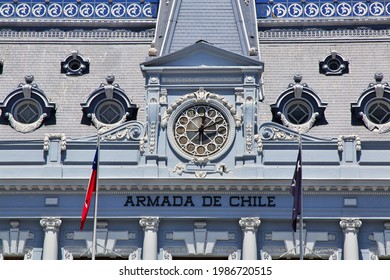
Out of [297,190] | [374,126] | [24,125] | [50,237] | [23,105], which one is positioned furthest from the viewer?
[23,105]

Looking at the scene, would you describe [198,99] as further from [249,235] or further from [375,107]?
[375,107]

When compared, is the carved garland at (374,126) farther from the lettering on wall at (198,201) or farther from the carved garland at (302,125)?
the lettering on wall at (198,201)

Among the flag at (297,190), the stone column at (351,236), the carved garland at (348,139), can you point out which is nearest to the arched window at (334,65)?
the carved garland at (348,139)

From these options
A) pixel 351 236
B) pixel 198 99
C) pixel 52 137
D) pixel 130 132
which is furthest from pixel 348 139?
pixel 52 137

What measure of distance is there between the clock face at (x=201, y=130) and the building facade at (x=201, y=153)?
5 cm

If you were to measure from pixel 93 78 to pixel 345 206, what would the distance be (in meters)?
15.0

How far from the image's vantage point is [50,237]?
69.1 meters

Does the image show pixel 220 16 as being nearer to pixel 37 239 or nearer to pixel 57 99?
pixel 57 99

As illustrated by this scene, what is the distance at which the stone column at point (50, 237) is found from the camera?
68.8m

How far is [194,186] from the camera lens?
69.1m

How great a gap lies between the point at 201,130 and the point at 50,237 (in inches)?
341

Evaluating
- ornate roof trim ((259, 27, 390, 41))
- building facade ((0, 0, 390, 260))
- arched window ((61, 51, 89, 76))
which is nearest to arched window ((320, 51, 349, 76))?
building facade ((0, 0, 390, 260))
